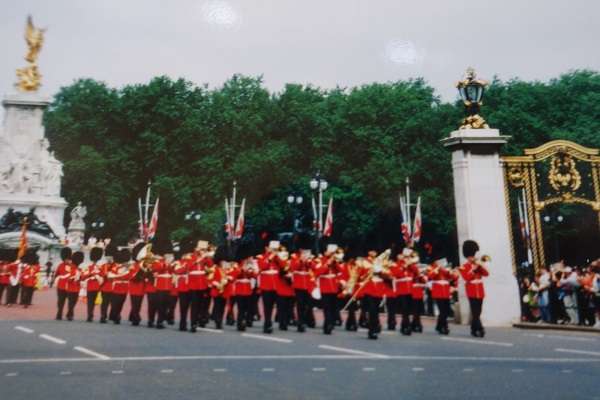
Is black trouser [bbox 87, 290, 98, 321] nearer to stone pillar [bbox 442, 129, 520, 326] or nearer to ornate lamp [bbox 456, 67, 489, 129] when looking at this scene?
stone pillar [bbox 442, 129, 520, 326]

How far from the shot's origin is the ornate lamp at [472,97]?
1931 cm

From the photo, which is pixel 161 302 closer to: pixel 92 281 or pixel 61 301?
pixel 92 281

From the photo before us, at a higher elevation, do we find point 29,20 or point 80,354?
point 29,20

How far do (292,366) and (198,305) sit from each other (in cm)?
734

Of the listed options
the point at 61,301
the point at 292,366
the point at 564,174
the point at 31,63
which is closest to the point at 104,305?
the point at 61,301

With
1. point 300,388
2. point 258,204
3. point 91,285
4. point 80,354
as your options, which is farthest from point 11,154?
point 300,388

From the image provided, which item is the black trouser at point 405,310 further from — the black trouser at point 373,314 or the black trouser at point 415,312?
the black trouser at point 373,314

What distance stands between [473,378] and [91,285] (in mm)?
14299

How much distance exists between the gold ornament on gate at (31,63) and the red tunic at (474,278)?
4279cm

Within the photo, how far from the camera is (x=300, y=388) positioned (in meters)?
7.78

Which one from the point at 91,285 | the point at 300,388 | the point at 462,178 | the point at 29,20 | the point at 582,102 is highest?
the point at 29,20

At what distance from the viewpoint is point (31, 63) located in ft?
169

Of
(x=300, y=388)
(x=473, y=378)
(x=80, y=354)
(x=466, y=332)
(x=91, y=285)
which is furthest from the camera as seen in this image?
(x=91, y=285)

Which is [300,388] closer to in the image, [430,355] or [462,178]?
[430,355]
